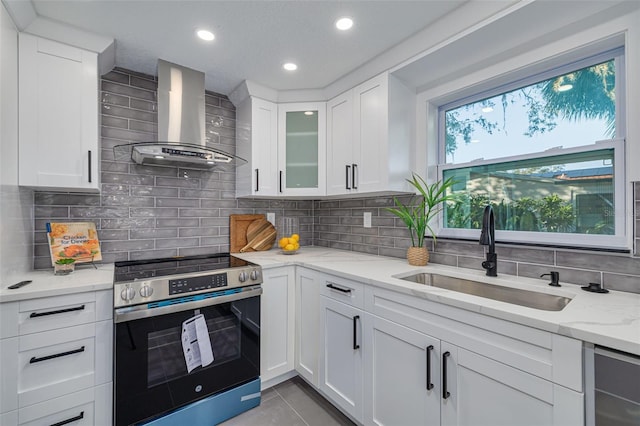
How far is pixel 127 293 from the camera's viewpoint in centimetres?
144

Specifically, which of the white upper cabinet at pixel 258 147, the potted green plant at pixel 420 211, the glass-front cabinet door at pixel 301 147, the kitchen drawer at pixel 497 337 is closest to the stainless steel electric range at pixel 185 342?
the white upper cabinet at pixel 258 147

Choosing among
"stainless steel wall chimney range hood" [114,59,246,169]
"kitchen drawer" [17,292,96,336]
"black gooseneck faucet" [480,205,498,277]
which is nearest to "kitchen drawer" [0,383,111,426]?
"kitchen drawer" [17,292,96,336]

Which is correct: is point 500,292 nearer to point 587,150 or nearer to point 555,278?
point 555,278

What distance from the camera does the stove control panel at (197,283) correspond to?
61.9 inches

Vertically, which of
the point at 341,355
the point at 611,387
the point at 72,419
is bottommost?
the point at 72,419

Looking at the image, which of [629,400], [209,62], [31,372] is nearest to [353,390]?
[629,400]

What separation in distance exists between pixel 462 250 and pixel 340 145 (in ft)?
3.96

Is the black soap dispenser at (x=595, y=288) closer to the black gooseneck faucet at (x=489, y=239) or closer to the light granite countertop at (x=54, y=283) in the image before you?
the black gooseneck faucet at (x=489, y=239)

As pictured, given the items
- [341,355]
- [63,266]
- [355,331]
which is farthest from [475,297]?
[63,266]

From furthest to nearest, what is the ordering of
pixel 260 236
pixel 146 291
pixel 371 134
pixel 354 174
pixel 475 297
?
pixel 260 236, pixel 354 174, pixel 371 134, pixel 146 291, pixel 475 297

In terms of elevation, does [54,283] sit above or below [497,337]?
above

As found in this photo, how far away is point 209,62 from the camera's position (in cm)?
202

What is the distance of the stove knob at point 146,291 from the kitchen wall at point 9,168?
61cm

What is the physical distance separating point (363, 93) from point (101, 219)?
209 centimetres
